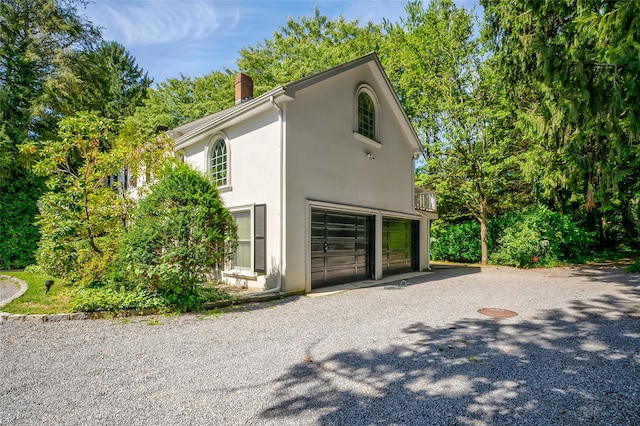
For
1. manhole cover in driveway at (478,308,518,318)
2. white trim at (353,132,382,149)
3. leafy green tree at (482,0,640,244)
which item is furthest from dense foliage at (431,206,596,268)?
manhole cover in driveway at (478,308,518,318)

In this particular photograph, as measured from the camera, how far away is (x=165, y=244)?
617cm

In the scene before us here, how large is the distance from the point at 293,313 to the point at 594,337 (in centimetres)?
473

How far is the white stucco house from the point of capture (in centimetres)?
821

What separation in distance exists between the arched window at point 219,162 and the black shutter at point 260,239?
7.07 feet

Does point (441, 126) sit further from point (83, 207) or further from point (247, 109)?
point (83, 207)

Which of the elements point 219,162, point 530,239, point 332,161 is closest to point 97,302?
point 219,162

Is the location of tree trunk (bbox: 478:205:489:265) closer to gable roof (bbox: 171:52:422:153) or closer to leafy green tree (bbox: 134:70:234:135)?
gable roof (bbox: 171:52:422:153)

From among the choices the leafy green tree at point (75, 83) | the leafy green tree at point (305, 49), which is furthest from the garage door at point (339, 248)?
the leafy green tree at point (305, 49)

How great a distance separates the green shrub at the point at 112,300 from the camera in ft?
18.9

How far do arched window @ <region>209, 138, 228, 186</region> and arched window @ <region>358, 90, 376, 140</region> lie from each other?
4.36 metres

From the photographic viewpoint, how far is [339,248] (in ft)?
32.3

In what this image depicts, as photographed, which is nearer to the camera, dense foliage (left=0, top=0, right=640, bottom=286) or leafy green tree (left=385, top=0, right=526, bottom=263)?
dense foliage (left=0, top=0, right=640, bottom=286)

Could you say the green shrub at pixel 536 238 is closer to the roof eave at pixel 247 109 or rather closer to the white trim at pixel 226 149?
the roof eave at pixel 247 109

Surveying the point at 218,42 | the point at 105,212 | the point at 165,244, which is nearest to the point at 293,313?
the point at 165,244
